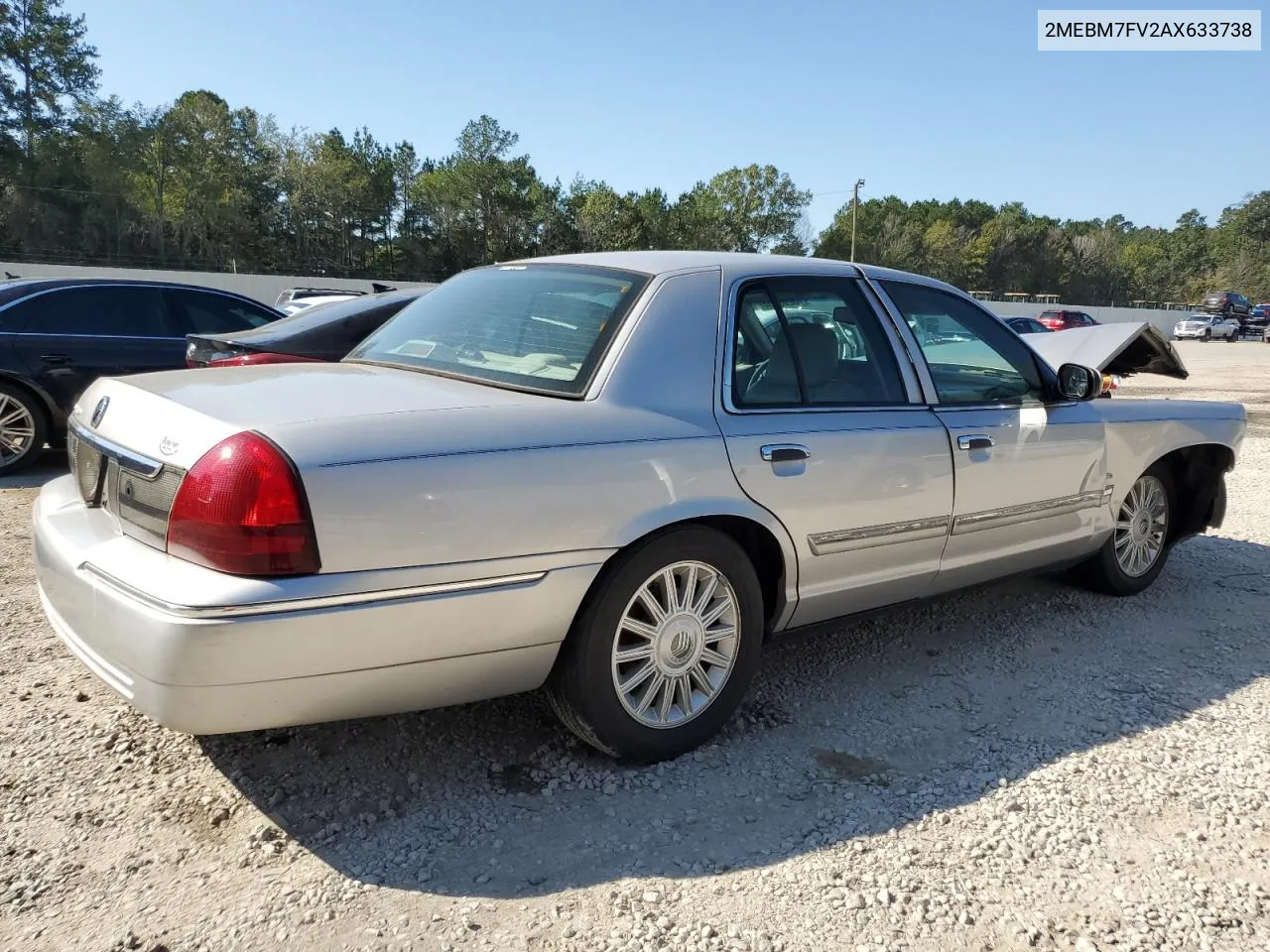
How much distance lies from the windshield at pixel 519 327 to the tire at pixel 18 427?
4.83 m

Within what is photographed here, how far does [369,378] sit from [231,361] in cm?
326

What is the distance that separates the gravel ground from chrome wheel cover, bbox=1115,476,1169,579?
0.98 m

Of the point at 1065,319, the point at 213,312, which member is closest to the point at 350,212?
the point at 1065,319

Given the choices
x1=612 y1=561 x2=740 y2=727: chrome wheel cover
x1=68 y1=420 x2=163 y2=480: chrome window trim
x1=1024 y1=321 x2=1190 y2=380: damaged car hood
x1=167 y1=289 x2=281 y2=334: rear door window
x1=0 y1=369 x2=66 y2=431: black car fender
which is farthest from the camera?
x1=167 y1=289 x2=281 y2=334: rear door window

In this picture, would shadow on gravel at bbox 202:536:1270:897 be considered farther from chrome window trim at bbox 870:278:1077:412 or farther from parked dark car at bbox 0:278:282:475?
parked dark car at bbox 0:278:282:475

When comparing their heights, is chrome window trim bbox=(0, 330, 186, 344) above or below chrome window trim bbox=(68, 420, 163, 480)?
above

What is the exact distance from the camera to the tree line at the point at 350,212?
52969mm

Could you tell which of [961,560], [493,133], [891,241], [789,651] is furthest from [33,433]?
[891,241]

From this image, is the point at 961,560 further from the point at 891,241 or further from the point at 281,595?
the point at 891,241

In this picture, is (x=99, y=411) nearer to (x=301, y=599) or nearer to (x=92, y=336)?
(x=301, y=599)

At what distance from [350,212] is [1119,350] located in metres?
67.4

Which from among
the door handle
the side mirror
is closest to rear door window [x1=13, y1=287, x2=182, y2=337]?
the door handle

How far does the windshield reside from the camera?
2.85 m

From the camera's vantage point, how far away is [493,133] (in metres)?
71.7
